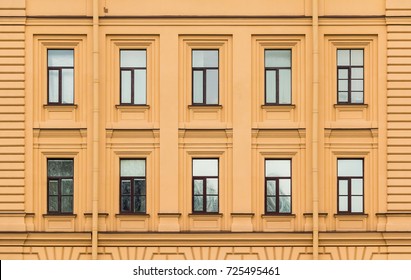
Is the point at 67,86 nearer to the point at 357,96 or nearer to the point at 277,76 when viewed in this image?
the point at 277,76

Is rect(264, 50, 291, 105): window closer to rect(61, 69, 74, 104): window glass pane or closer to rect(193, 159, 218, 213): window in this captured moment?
rect(193, 159, 218, 213): window

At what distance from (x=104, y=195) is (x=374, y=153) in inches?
289

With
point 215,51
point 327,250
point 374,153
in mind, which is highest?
point 215,51

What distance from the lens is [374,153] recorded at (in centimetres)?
3516

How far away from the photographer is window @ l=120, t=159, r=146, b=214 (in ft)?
116

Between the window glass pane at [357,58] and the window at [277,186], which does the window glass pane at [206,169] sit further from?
the window glass pane at [357,58]

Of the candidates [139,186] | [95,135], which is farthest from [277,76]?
[95,135]

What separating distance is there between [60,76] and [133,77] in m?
1.98

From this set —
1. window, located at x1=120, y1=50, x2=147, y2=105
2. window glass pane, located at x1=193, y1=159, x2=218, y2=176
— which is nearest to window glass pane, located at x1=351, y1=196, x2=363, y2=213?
window glass pane, located at x1=193, y1=159, x2=218, y2=176

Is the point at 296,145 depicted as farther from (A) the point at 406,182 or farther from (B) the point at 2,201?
(B) the point at 2,201

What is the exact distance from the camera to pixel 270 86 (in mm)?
35438

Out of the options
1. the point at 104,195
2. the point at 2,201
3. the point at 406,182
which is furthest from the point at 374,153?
the point at 2,201

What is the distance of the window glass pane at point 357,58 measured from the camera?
1393 inches

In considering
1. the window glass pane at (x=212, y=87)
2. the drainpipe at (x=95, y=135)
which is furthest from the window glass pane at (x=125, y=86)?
the window glass pane at (x=212, y=87)
